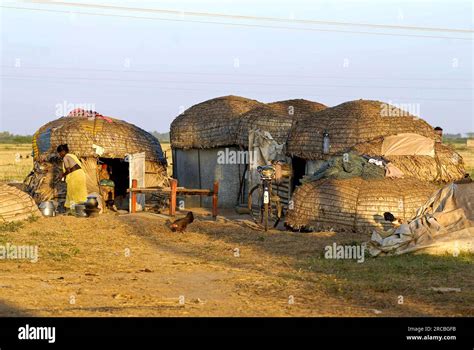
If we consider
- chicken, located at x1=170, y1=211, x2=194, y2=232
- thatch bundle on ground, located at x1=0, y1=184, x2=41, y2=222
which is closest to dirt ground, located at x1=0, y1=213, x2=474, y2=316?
chicken, located at x1=170, y1=211, x2=194, y2=232

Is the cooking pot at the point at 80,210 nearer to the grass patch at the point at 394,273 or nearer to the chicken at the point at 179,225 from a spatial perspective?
the chicken at the point at 179,225

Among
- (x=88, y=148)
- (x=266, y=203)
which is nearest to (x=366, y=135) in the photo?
(x=266, y=203)

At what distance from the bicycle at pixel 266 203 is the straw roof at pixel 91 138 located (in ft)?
14.3

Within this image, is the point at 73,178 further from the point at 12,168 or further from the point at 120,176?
the point at 12,168

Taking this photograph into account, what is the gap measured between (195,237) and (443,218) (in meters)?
4.63

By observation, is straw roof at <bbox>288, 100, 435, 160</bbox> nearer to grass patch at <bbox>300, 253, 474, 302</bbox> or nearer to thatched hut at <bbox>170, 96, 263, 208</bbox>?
thatched hut at <bbox>170, 96, 263, 208</bbox>

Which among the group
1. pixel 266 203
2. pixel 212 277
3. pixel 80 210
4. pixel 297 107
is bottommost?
pixel 212 277

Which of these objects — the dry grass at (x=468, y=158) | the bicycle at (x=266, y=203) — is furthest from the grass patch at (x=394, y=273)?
the dry grass at (x=468, y=158)

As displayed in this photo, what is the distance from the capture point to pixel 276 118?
21812mm

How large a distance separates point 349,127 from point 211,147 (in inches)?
202

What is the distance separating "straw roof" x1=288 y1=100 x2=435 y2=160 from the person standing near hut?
16.2 feet
